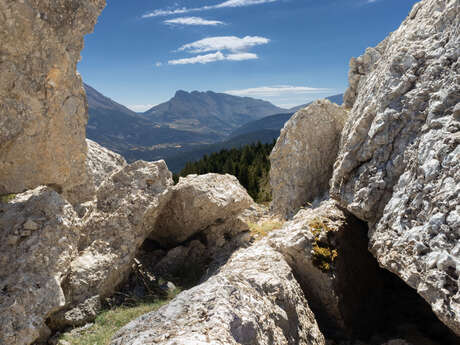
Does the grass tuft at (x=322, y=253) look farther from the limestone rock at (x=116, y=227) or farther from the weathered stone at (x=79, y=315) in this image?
the weathered stone at (x=79, y=315)

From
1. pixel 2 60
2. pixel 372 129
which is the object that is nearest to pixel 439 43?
pixel 372 129

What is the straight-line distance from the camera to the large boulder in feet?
25.7

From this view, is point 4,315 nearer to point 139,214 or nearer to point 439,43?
point 139,214

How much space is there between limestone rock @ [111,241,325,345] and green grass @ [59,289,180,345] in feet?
10.4

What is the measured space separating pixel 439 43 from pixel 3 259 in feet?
29.0

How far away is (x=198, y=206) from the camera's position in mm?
10438

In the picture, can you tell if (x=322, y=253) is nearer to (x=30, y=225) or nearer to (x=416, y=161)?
(x=416, y=161)

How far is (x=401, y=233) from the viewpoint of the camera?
4.46m

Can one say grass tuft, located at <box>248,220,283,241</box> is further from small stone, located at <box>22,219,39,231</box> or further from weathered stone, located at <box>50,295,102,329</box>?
small stone, located at <box>22,219,39,231</box>

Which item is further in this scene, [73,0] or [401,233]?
[73,0]

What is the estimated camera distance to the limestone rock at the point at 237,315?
346 cm

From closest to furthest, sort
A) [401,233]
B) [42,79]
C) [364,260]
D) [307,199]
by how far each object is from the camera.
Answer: [401,233], [364,260], [42,79], [307,199]

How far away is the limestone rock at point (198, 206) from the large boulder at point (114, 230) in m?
0.76

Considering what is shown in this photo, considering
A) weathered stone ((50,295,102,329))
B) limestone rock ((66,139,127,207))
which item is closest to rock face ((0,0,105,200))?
limestone rock ((66,139,127,207))
